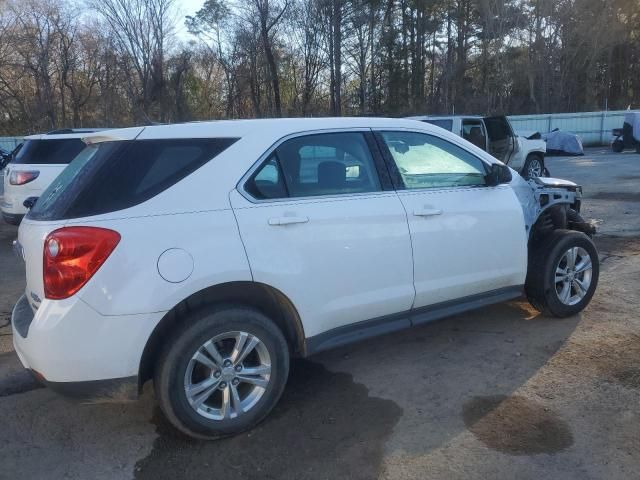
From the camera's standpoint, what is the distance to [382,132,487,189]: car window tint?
12.7ft

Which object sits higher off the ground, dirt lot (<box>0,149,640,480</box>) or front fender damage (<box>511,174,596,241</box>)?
front fender damage (<box>511,174,596,241</box>)

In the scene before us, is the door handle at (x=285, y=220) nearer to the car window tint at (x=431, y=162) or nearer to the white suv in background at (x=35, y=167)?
the car window tint at (x=431, y=162)

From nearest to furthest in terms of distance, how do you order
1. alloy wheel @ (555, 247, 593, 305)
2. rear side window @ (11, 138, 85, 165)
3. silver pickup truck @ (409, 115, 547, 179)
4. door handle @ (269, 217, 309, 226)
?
1. door handle @ (269, 217, 309, 226)
2. alloy wheel @ (555, 247, 593, 305)
3. rear side window @ (11, 138, 85, 165)
4. silver pickup truck @ (409, 115, 547, 179)

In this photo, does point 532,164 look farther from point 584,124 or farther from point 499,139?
point 584,124

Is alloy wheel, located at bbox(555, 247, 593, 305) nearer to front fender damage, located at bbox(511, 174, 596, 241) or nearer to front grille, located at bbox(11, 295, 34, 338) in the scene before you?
front fender damage, located at bbox(511, 174, 596, 241)

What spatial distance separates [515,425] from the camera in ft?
10.4

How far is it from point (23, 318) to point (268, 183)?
160 cm

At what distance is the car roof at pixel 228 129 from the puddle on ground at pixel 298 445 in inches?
67.5

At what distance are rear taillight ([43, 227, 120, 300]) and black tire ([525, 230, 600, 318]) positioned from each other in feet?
11.0

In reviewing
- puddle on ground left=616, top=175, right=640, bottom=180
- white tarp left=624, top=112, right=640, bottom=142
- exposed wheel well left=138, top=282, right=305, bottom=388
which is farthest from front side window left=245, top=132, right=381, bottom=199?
white tarp left=624, top=112, right=640, bottom=142

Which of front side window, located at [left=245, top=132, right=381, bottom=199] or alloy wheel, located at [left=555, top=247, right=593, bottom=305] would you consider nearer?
front side window, located at [left=245, top=132, right=381, bottom=199]

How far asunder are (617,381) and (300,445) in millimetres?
2158

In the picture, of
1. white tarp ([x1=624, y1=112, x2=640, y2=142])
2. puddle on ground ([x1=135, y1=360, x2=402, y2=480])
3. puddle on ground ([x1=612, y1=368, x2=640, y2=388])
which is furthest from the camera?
white tarp ([x1=624, y1=112, x2=640, y2=142])

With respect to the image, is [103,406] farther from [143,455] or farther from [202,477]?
[202,477]
